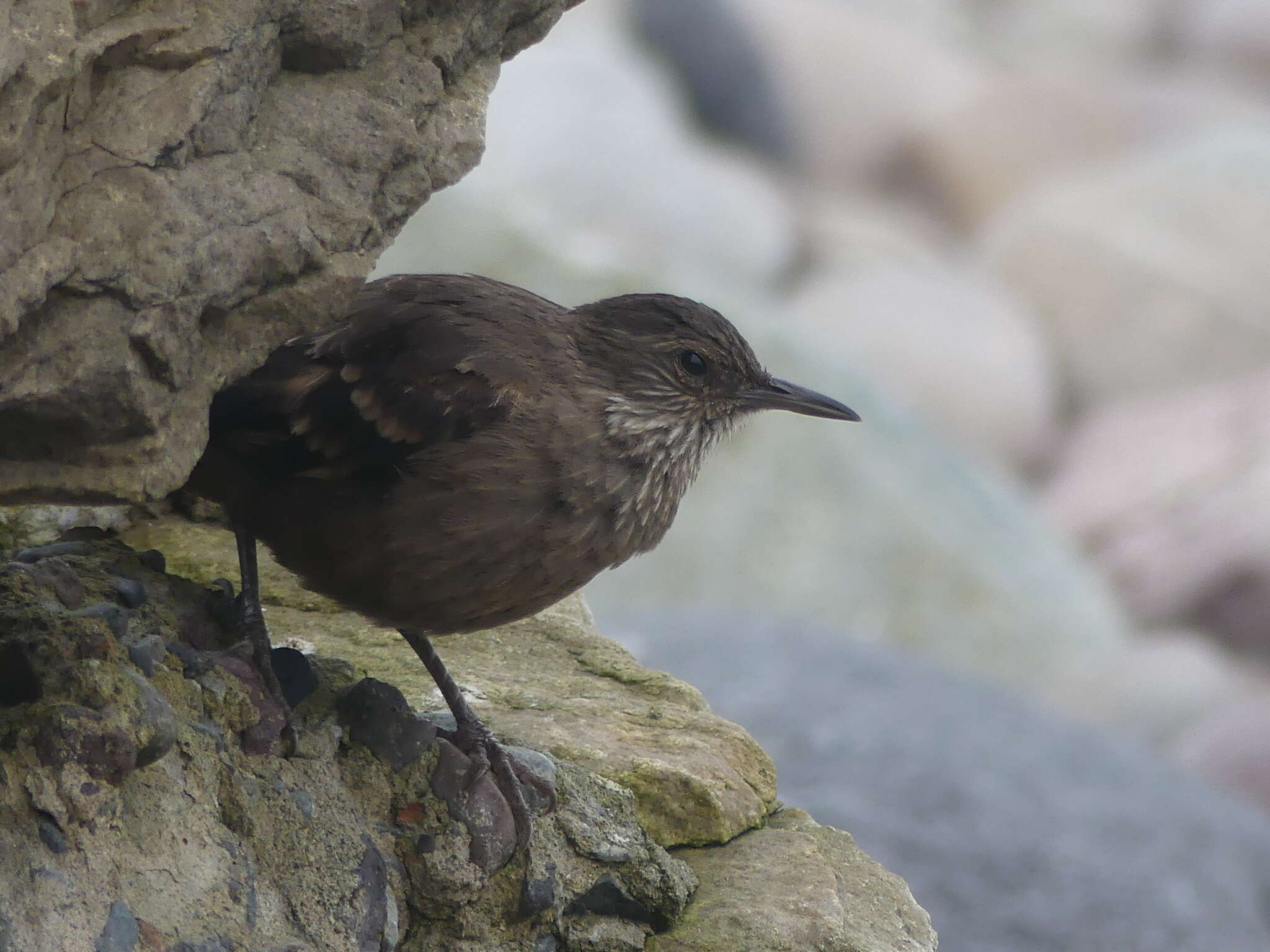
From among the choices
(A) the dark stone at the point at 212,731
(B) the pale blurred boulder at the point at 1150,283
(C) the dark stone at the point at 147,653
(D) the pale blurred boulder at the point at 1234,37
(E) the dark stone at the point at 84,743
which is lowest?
(E) the dark stone at the point at 84,743

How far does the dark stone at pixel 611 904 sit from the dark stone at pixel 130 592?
1.14m

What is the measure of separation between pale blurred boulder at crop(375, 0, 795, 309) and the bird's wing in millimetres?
7422

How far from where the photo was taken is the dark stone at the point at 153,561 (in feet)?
12.5

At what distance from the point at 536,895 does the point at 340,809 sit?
0.45 meters

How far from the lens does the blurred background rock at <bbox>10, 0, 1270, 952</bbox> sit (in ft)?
23.3

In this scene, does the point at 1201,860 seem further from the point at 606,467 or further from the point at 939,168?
the point at 939,168

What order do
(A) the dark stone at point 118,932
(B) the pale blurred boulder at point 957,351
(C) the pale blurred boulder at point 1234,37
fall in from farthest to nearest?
1. (C) the pale blurred boulder at point 1234,37
2. (B) the pale blurred boulder at point 957,351
3. (A) the dark stone at point 118,932

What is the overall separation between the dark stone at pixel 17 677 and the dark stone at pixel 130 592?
1.70 ft

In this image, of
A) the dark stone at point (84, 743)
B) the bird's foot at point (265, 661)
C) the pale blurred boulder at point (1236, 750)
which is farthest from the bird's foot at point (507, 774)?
the pale blurred boulder at point (1236, 750)

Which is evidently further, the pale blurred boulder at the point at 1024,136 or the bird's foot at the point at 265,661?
the pale blurred boulder at the point at 1024,136

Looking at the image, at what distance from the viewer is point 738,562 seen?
1003cm

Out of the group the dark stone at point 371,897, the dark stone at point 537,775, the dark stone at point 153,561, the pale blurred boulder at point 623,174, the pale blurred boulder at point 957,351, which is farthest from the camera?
the pale blurred boulder at point 957,351

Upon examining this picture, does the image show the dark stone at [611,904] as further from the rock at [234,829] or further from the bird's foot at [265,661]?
the bird's foot at [265,661]

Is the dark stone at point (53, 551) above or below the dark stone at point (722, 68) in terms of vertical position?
below
